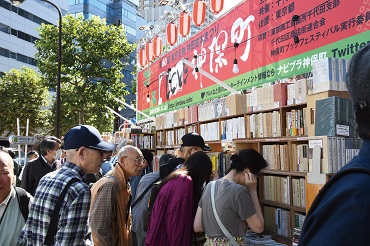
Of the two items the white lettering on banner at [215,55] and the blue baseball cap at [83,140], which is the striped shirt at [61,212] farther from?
the white lettering on banner at [215,55]

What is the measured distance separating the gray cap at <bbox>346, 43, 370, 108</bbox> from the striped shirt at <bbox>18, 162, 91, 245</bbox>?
158 cm

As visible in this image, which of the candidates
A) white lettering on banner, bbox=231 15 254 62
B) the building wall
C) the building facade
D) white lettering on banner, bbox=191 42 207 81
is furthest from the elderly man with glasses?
the building facade

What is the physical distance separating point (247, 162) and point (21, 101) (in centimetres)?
2314

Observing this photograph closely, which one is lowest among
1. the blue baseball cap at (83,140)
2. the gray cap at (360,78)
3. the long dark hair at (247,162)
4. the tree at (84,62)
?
the long dark hair at (247,162)

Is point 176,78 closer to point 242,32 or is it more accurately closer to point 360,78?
point 242,32

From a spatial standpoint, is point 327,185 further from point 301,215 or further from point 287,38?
point 287,38

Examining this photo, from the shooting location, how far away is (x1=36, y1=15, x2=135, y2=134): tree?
56.4ft

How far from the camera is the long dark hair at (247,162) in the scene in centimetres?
328

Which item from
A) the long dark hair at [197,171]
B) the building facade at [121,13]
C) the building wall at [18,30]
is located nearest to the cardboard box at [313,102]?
the long dark hair at [197,171]

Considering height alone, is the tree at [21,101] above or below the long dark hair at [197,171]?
above

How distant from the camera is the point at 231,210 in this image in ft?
9.64

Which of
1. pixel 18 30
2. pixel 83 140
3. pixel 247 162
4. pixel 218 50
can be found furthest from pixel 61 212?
pixel 18 30

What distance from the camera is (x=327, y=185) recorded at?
85cm

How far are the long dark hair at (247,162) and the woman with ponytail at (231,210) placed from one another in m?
0.03
